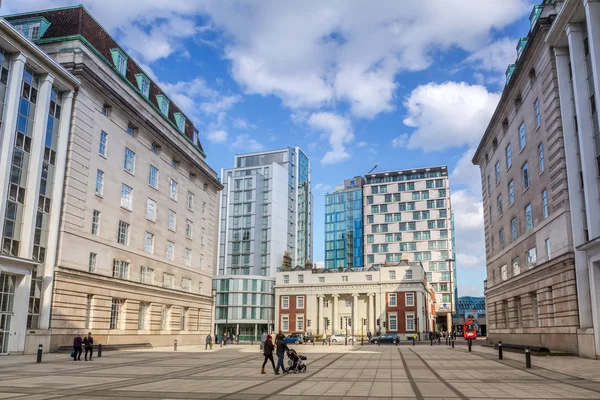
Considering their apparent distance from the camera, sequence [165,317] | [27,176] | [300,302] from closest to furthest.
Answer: [27,176] → [165,317] → [300,302]

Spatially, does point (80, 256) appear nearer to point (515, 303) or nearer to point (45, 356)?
point (45, 356)

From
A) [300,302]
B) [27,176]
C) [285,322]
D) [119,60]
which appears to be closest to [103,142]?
[119,60]

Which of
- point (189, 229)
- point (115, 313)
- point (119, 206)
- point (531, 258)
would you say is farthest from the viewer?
point (189, 229)

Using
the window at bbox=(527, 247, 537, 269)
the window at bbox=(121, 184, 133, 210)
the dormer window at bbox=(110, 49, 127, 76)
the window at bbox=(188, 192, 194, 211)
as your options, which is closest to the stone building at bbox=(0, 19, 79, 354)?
the dormer window at bbox=(110, 49, 127, 76)

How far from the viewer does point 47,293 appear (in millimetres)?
33438

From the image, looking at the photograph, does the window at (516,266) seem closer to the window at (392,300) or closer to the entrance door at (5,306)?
the entrance door at (5,306)

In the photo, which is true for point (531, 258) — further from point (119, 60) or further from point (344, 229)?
point (344, 229)

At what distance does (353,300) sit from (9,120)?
7063cm

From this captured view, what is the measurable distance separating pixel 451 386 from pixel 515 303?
30809mm

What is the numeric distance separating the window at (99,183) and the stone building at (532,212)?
32389 mm

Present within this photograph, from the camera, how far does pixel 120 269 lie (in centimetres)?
4244

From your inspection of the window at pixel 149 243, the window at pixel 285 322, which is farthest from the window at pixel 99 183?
the window at pixel 285 322

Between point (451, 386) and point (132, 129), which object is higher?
point (132, 129)

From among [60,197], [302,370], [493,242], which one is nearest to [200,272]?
[60,197]
